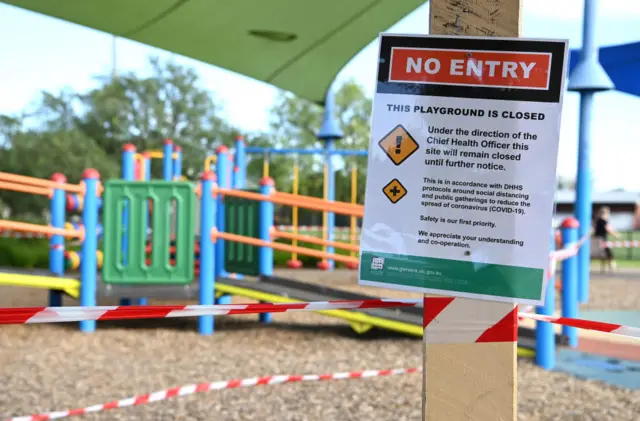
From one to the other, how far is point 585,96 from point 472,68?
24.8 ft

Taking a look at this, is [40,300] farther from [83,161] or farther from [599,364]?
[83,161]

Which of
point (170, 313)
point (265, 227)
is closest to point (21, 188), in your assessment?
point (265, 227)

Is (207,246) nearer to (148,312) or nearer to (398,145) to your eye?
(148,312)

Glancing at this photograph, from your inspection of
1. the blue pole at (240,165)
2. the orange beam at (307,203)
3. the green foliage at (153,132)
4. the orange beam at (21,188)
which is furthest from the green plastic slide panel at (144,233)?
the green foliage at (153,132)

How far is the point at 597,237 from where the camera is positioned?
1536cm

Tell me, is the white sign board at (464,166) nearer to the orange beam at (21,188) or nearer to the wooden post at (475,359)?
the wooden post at (475,359)

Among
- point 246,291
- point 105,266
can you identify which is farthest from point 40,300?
point 246,291

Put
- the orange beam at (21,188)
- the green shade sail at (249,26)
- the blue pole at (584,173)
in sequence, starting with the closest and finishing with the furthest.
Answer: the green shade sail at (249,26) < the orange beam at (21,188) < the blue pole at (584,173)

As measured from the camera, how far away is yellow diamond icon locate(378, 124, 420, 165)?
74.8 inches

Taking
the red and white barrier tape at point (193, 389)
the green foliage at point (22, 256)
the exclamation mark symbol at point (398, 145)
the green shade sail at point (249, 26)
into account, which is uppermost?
the green shade sail at point (249, 26)

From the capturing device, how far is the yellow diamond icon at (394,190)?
191cm

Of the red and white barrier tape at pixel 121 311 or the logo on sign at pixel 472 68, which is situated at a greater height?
the logo on sign at pixel 472 68

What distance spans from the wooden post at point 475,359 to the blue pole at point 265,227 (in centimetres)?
495

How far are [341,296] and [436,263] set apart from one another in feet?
14.4
